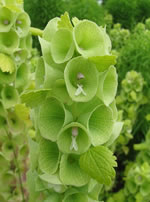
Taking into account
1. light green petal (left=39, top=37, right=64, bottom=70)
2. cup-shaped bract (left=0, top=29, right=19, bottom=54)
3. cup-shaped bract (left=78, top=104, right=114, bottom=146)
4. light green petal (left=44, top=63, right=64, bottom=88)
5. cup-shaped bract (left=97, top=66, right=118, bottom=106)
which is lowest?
cup-shaped bract (left=78, top=104, right=114, bottom=146)

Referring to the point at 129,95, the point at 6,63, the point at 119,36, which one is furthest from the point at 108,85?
the point at 119,36

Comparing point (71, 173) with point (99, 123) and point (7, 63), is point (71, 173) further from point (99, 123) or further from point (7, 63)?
point (7, 63)

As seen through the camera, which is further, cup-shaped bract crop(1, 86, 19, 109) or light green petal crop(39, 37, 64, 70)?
cup-shaped bract crop(1, 86, 19, 109)

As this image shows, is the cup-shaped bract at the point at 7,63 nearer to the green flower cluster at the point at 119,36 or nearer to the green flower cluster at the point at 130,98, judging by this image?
the green flower cluster at the point at 130,98

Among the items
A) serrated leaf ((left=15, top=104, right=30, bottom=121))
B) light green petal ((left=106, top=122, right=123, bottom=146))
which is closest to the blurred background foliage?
serrated leaf ((left=15, top=104, right=30, bottom=121))

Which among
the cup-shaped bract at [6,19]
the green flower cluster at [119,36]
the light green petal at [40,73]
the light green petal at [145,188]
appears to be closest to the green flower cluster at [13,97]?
the cup-shaped bract at [6,19]

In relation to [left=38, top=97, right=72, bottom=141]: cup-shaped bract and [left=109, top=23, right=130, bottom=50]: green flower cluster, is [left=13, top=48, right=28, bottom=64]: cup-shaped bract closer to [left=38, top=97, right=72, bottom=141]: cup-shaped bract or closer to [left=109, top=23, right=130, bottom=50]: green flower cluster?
[left=38, top=97, right=72, bottom=141]: cup-shaped bract
